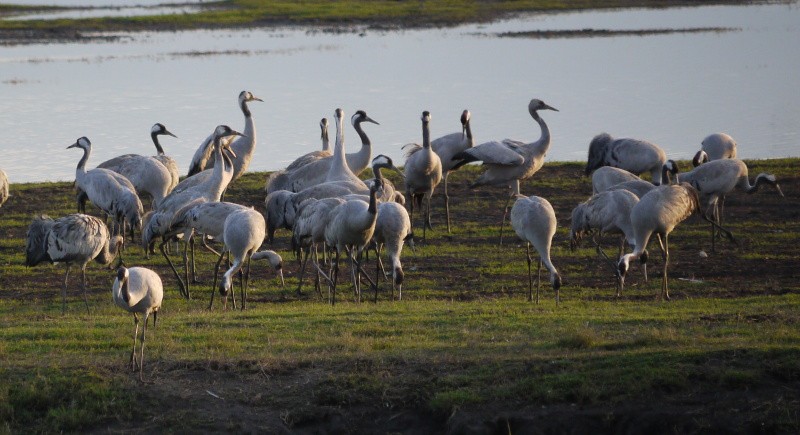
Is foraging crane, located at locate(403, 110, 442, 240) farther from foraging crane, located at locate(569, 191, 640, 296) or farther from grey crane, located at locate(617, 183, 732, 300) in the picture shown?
grey crane, located at locate(617, 183, 732, 300)

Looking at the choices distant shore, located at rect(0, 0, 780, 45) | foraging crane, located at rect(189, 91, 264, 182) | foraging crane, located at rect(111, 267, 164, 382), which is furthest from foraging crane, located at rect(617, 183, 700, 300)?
distant shore, located at rect(0, 0, 780, 45)

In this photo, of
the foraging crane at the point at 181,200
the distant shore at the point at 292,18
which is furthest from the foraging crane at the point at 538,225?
Result: the distant shore at the point at 292,18

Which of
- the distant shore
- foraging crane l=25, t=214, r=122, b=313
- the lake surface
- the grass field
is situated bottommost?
the grass field

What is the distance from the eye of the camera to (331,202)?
44.1ft

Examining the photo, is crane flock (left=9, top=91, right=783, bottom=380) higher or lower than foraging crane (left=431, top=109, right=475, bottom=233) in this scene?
lower

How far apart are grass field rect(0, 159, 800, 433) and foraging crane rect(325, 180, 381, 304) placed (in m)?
0.65

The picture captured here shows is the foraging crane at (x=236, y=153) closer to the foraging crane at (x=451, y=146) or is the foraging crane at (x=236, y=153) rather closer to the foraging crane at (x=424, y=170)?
the foraging crane at (x=424, y=170)

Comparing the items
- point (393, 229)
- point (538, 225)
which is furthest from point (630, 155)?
point (393, 229)

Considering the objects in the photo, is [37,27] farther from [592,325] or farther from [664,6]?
[592,325]

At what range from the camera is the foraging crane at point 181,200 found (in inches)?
554

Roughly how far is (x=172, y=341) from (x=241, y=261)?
264cm

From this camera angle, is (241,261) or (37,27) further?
(37,27)

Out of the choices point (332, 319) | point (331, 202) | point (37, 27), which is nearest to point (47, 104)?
point (37, 27)

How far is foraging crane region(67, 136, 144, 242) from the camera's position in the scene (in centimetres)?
1536
